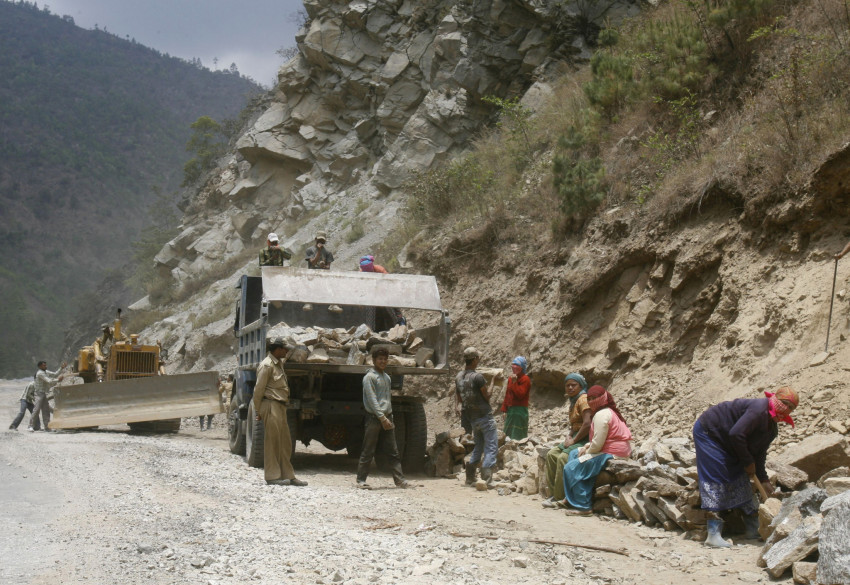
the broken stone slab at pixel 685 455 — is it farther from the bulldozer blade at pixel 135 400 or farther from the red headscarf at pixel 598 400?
the bulldozer blade at pixel 135 400

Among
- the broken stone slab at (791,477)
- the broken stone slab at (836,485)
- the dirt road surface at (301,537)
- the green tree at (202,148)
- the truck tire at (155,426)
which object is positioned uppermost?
the green tree at (202,148)

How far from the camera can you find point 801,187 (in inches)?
370

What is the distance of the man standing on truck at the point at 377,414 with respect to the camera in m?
8.95

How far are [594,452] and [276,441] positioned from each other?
3583 mm

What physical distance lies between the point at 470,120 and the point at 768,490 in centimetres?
1912

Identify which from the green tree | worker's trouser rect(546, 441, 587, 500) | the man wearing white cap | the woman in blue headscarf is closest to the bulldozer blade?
the man wearing white cap

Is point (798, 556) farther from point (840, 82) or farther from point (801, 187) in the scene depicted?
point (840, 82)

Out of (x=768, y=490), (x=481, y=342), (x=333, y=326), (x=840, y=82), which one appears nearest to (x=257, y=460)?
(x=333, y=326)

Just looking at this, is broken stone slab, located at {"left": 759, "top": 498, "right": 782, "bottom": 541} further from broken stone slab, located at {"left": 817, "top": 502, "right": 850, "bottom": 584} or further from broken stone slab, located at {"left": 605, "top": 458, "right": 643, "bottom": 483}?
broken stone slab, located at {"left": 605, "top": 458, "right": 643, "bottom": 483}

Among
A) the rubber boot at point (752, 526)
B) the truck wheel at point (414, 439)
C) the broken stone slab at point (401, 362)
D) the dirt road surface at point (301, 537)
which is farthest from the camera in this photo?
the truck wheel at point (414, 439)

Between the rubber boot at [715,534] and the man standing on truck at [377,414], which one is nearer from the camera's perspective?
the rubber boot at [715,534]

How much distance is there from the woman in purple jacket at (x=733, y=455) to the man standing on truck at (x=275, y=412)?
4579 millimetres

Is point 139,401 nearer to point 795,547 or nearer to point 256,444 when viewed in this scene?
point 256,444

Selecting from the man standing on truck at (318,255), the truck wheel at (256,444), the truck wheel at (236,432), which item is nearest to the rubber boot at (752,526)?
the truck wheel at (256,444)
